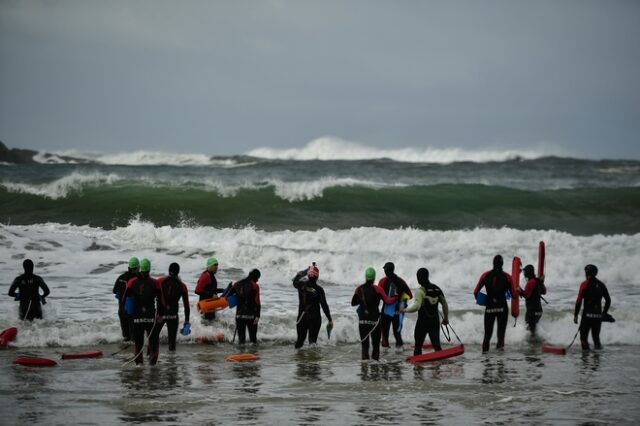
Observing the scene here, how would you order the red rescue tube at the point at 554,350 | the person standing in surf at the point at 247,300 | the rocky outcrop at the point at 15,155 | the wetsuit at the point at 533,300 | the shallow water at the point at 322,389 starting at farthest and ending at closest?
Answer: 1. the rocky outcrop at the point at 15,155
2. the wetsuit at the point at 533,300
3. the person standing in surf at the point at 247,300
4. the red rescue tube at the point at 554,350
5. the shallow water at the point at 322,389


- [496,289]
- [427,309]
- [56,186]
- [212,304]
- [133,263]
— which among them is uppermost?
[56,186]

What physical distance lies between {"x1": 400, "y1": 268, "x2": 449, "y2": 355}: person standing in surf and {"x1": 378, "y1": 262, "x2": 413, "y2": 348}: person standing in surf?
265 millimetres

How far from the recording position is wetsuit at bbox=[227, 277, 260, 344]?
57.6ft

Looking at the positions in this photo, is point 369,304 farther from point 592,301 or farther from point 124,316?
point 124,316

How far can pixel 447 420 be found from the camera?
37.2 feet

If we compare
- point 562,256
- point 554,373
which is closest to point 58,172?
point 562,256

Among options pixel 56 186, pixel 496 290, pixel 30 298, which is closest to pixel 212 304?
pixel 30 298

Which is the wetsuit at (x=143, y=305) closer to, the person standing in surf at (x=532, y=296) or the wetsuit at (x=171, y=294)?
the wetsuit at (x=171, y=294)

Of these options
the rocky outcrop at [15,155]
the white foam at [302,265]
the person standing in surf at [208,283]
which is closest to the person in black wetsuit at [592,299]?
the white foam at [302,265]

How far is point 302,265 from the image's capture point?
86.5 ft

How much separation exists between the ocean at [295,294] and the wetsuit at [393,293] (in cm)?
52

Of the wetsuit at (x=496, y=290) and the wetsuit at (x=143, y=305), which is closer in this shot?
the wetsuit at (x=143, y=305)

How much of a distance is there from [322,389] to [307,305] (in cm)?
400

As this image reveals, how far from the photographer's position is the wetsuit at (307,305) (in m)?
17.1
